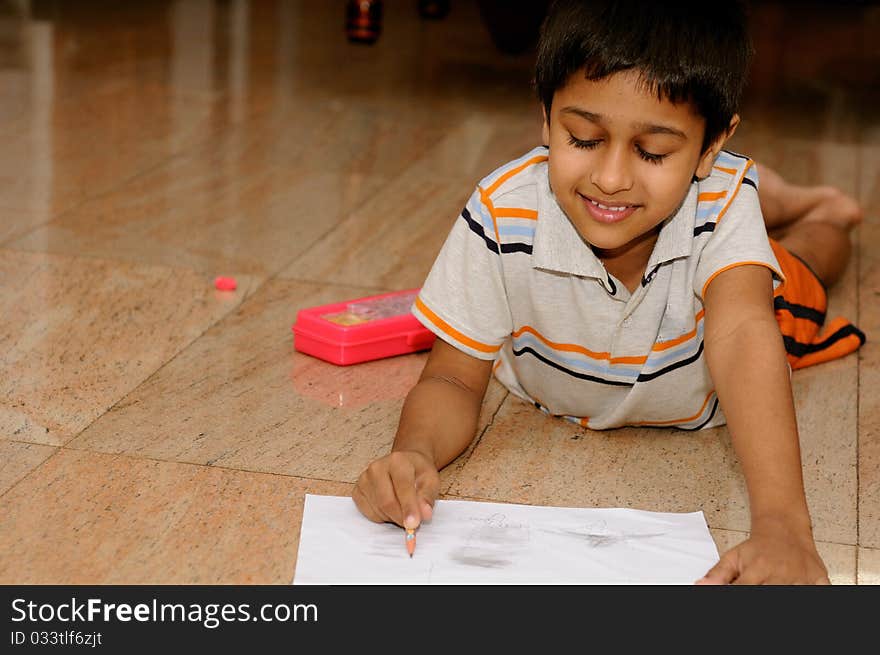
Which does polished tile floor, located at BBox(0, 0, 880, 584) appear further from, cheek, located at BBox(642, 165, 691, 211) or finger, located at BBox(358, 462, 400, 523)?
cheek, located at BBox(642, 165, 691, 211)

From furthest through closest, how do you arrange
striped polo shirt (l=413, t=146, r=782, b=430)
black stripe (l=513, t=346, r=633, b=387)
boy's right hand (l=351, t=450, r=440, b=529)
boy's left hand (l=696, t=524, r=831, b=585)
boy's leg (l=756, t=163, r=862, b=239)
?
boy's leg (l=756, t=163, r=862, b=239), black stripe (l=513, t=346, r=633, b=387), striped polo shirt (l=413, t=146, r=782, b=430), boy's right hand (l=351, t=450, r=440, b=529), boy's left hand (l=696, t=524, r=831, b=585)

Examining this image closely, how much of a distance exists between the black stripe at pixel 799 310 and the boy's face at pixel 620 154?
1.23 feet

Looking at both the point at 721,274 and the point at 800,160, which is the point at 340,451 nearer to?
the point at 721,274

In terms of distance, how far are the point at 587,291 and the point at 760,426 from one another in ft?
0.80

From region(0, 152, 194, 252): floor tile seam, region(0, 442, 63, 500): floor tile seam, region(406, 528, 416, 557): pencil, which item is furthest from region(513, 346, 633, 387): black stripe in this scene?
region(0, 152, 194, 252): floor tile seam

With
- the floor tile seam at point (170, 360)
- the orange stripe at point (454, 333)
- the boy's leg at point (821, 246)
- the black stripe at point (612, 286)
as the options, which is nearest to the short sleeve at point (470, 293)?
the orange stripe at point (454, 333)

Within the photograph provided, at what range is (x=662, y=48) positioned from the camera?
1.03 metres

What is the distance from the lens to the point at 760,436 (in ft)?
3.30

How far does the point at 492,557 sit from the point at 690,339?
12.9 inches

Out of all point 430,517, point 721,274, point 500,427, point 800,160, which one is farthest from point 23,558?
point 800,160

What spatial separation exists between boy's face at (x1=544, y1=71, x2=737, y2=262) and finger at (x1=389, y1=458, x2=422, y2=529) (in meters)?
0.25

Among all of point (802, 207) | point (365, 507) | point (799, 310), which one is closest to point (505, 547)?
point (365, 507)

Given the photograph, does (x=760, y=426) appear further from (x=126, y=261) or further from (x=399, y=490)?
(x=126, y=261)

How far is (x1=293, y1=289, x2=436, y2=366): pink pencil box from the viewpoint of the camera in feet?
4.81
